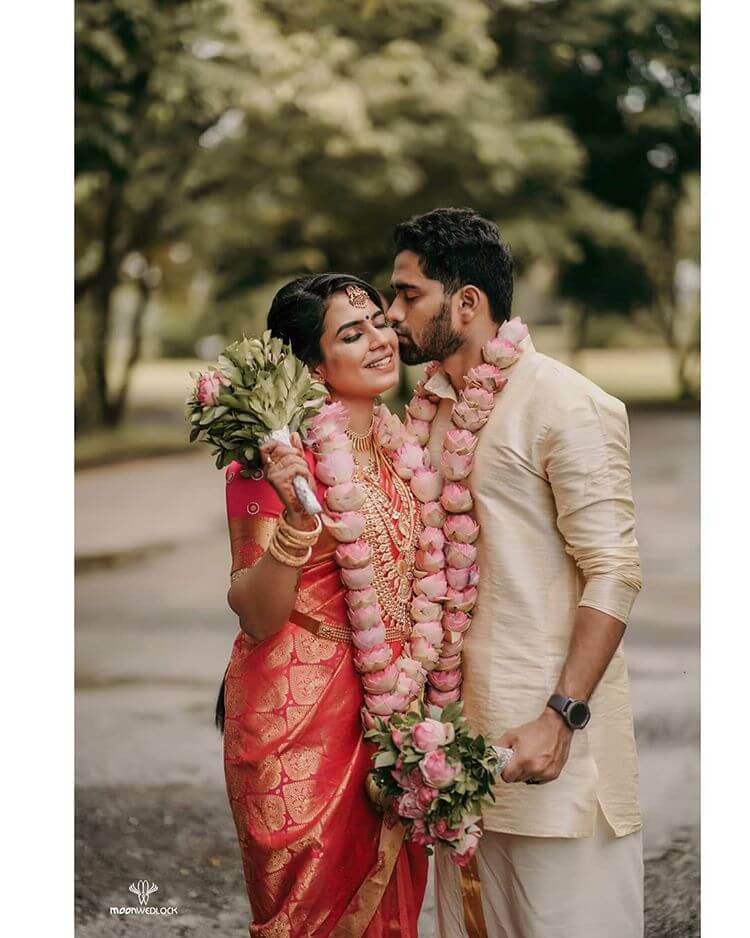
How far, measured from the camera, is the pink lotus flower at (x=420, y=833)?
7.88ft

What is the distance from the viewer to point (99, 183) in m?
5.83

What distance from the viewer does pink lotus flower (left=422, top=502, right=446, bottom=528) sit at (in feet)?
8.69

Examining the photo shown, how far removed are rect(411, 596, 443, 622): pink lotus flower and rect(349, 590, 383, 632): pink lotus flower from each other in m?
0.12

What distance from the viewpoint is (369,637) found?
8.30ft

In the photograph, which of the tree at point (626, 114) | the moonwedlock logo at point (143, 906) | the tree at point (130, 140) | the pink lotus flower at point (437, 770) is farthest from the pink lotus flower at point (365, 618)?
the tree at point (130, 140)

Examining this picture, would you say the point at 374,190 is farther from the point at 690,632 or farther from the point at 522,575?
the point at 522,575

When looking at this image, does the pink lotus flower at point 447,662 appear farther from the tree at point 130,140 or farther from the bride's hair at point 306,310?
the tree at point 130,140

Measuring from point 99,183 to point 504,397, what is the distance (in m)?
3.86

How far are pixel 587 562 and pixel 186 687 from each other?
3446 millimetres

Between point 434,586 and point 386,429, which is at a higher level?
point 386,429

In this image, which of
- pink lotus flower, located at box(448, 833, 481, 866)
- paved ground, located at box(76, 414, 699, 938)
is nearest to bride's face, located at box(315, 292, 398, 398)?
pink lotus flower, located at box(448, 833, 481, 866)

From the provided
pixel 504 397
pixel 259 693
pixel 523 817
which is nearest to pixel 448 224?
pixel 504 397

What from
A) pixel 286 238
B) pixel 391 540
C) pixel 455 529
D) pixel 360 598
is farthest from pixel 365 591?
pixel 286 238

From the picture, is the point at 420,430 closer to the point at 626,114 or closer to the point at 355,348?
the point at 355,348
